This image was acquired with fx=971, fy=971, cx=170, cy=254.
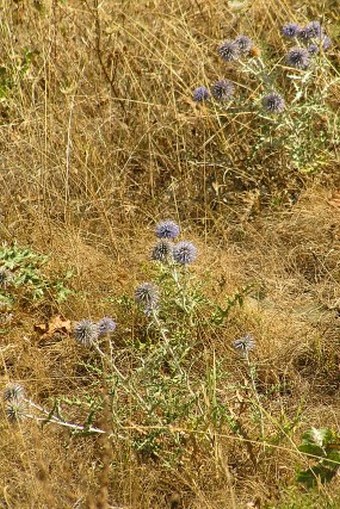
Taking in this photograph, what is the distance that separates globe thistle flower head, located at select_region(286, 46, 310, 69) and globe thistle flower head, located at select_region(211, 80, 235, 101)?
0.33 metres

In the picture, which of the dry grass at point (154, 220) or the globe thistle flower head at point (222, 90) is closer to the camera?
the dry grass at point (154, 220)

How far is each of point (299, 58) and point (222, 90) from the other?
16.5 inches

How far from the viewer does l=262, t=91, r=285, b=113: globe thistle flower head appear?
472 cm

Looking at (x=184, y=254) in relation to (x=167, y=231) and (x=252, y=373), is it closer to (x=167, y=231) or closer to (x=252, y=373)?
(x=167, y=231)

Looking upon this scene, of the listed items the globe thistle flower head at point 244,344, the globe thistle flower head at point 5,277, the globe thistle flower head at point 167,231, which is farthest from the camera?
the globe thistle flower head at point 5,277

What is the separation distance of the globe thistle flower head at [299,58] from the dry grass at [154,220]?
Result: 0.98 feet

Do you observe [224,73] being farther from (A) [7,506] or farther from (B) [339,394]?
(A) [7,506]

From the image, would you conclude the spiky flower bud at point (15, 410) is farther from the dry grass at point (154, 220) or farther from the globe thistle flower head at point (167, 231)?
the globe thistle flower head at point (167, 231)

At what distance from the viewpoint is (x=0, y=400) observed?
11.8 ft

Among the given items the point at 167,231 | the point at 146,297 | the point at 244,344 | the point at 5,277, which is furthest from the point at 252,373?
the point at 5,277

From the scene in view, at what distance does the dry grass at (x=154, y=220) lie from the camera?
3271 mm

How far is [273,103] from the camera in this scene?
4.73 metres

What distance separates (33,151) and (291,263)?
1468 mm

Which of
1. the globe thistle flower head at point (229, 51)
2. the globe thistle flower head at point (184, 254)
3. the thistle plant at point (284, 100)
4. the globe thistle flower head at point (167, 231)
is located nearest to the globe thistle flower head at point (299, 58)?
the thistle plant at point (284, 100)
